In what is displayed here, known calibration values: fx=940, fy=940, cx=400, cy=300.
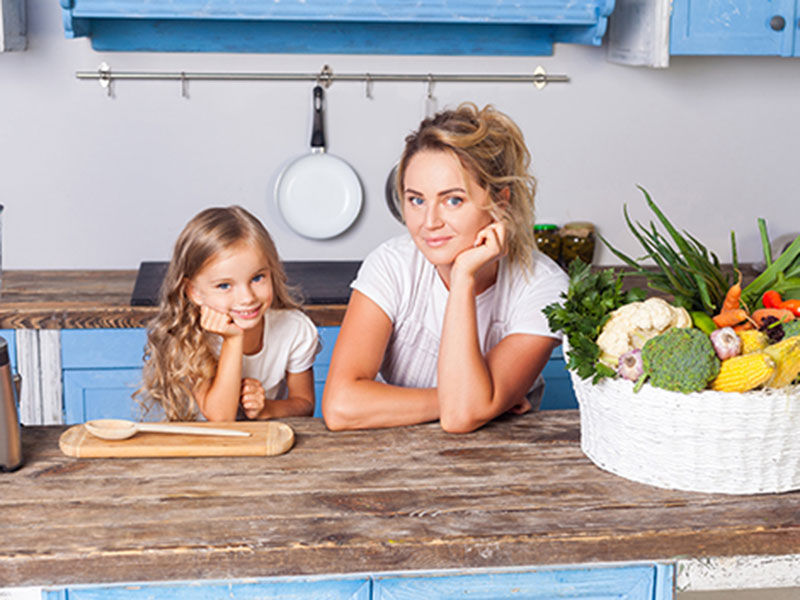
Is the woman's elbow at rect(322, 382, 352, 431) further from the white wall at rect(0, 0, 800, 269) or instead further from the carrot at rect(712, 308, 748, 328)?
the white wall at rect(0, 0, 800, 269)

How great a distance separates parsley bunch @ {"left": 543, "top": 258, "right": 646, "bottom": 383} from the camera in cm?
136

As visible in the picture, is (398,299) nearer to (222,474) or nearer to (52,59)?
(222,474)

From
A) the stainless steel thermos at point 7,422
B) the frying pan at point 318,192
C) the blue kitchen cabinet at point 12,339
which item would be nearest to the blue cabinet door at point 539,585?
the stainless steel thermos at point 7,422

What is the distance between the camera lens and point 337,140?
124 inches

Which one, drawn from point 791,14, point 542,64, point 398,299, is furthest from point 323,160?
point 791,14

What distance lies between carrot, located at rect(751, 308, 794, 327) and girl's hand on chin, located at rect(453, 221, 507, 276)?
1.60 ft

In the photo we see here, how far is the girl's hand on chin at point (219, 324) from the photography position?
70.9 inches

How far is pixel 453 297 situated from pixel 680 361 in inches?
20.5

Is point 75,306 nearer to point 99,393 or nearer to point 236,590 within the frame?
point 99,393

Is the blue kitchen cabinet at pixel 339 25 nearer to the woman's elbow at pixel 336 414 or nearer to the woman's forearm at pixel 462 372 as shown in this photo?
→ the woman's forearm at pixel 462 372

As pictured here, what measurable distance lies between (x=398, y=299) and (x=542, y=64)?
1566 mm

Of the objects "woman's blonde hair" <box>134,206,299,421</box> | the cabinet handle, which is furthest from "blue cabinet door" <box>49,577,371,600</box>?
the cabinet handle

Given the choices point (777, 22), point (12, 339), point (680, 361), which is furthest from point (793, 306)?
point (12, 339)

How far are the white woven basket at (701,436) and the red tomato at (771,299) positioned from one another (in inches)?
7.0
